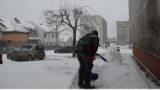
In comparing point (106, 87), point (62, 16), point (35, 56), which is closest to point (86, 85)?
point (106, 87)

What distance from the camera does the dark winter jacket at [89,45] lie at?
6.21 meters

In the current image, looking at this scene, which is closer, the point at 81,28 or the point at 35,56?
the point at 35,56

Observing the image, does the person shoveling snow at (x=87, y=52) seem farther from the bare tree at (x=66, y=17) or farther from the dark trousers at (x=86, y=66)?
the bare tree at (x=66, y=17)

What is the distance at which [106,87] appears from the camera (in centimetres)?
661

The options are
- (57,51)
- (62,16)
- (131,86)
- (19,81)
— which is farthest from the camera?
(57,51)

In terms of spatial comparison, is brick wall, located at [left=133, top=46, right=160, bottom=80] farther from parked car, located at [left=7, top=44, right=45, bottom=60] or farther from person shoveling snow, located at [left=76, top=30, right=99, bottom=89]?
parked car, located at [left=7, top=44, right=45, bottom=60]

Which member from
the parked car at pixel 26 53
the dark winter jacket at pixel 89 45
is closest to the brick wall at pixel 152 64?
the dark winter jacket at pixel 89 45

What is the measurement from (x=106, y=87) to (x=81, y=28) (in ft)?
71.7

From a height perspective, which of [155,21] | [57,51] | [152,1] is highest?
[152,1]

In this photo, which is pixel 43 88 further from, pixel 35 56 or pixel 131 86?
pixel 35 56

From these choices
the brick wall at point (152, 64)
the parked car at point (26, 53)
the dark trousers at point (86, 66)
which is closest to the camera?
the dark trousers at point (86, 66)

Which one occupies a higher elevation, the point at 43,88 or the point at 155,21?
the point at 155,21

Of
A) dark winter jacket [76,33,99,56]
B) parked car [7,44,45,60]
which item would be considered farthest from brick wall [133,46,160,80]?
parked car [7,44,45,60]

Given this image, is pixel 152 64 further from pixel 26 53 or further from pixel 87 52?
pixel 26 53
